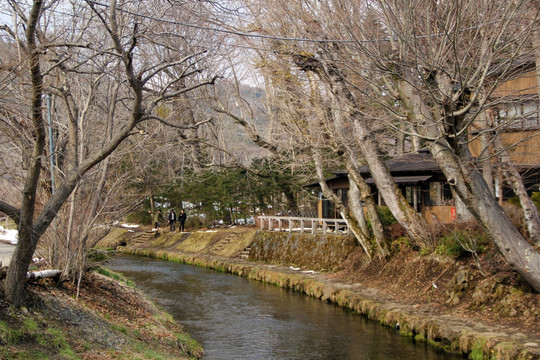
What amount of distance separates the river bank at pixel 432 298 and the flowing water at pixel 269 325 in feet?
1.36

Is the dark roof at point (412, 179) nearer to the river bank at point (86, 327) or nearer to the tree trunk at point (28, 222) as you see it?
the river bank at point (86, 327)

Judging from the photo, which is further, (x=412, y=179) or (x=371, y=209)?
(x=412, y=179)

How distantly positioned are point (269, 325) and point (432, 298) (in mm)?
4573

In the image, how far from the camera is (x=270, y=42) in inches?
723

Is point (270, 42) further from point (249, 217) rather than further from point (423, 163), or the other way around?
point (249, 217)

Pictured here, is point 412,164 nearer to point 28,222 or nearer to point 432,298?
point 432,298

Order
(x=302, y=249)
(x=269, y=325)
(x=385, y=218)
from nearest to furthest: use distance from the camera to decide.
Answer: (x=269, y=325) < (x=385, y=218) < (x=302, y=249)

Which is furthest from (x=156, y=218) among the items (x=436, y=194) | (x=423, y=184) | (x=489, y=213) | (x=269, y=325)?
(x=489, y=213)

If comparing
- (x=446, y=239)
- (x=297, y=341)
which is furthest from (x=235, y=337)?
(x=446, y=239)

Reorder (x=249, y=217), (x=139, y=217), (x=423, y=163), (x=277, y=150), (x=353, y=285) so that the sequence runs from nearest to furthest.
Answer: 1. (x=353, y=285)
2. (x=423, y=163)
3. (x=277, y=150)
4. (x=249, y=217)
5. (x=139, y=217)

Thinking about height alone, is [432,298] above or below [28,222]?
below

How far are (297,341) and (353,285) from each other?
18.4 ft

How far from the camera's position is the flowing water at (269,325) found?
1162 cm

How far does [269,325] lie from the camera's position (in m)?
14.1
